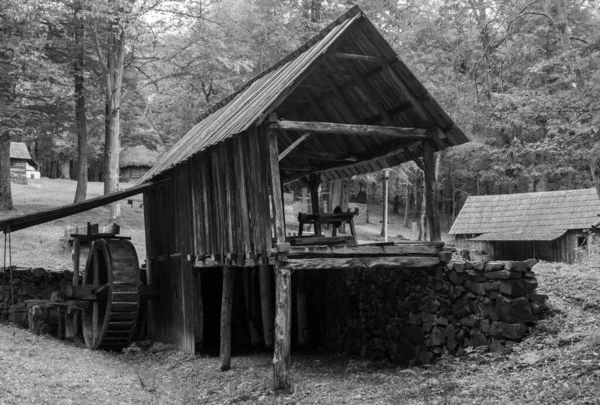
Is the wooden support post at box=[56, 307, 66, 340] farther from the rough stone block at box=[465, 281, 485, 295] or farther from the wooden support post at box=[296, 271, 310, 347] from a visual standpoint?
the rough stone block at box=[465, 281, 485, 295]

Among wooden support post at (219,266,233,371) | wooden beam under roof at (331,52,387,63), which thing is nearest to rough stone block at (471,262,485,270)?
wooden beam under roof at (331,52,387,63)

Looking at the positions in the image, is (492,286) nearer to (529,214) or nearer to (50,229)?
(529,214)

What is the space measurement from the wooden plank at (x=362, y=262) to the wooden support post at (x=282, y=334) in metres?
0.24

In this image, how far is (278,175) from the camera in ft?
35.5

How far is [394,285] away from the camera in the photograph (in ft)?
41.2

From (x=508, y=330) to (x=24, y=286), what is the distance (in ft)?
45.5

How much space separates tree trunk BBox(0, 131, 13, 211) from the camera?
91.4 feet

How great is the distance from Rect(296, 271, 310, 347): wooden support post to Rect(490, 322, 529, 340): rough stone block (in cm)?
676

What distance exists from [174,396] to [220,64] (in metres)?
20.7

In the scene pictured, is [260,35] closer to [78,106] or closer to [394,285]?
[78,106]

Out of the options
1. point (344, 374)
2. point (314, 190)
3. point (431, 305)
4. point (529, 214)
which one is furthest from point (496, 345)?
point (529, 214)

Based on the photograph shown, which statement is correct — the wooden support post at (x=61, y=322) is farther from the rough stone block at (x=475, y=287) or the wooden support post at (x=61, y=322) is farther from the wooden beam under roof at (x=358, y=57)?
the rough stone block at (x=475, y=287)

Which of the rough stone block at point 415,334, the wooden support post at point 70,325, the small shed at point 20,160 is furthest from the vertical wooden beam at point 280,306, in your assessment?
the small shed at point 20,160

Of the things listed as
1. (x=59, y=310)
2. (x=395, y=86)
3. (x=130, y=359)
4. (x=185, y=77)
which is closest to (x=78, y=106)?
(x=185, y=77)
